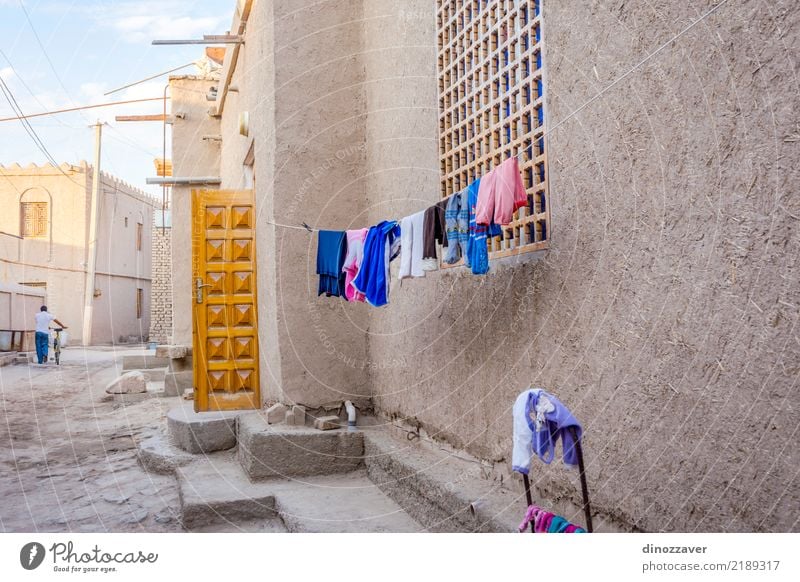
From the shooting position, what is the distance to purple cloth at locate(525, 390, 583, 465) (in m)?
2.38

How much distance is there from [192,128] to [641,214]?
10.5 metres

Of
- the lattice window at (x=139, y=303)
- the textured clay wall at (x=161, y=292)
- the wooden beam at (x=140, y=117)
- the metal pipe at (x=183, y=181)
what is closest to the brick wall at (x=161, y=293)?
the textured clay wall at (x=161, y=292)

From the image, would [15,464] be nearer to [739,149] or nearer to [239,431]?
[239,431]

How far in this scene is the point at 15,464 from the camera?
250 inches

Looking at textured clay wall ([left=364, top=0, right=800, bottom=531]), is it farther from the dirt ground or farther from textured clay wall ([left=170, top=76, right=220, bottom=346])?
textured clay wall ([left=170, top=76, right=220, bottom=346])

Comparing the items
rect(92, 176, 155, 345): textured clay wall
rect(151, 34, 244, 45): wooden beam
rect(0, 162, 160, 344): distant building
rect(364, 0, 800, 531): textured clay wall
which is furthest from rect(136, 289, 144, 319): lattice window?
rect(364, 0, 800, 531): textured clay wall

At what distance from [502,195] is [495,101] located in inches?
42.9

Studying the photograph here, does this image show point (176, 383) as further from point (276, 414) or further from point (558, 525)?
point (558, 525)

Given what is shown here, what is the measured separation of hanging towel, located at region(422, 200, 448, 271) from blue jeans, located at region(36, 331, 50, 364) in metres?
13.2

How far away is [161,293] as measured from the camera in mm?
24422

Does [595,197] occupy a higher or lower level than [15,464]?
higher

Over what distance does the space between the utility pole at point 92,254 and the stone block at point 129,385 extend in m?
10.00

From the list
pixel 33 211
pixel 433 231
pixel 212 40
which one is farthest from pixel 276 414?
pixel 33 211
